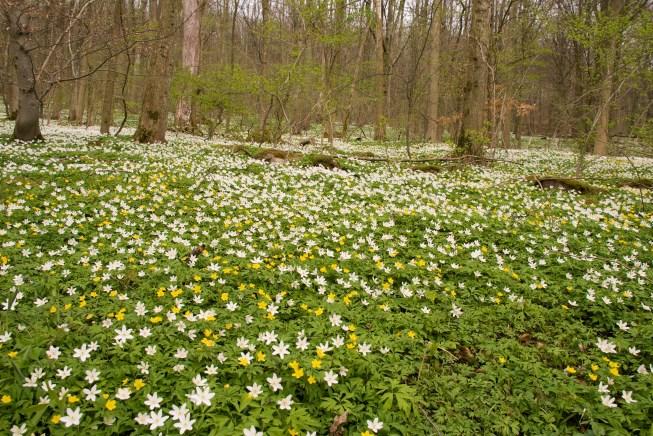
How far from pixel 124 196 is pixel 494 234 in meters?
5.78

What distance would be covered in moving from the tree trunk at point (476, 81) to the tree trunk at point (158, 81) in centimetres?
929

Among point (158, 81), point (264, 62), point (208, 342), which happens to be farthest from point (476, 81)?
point (264, 62)

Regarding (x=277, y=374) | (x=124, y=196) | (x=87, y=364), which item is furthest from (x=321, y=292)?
(x=124, y=196)

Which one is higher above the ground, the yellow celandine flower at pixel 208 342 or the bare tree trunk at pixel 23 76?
the bare tree trunk at pixel 23 76

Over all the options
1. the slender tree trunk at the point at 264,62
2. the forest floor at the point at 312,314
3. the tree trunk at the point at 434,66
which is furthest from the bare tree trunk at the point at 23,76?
the tree trunk at the point at 434,66

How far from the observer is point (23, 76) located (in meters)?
10.6

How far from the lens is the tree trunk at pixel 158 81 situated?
12376 mm

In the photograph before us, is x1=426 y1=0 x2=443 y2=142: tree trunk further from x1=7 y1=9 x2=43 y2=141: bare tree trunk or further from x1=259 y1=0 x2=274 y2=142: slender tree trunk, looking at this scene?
x1=7 y1=9 x2=43 y2=141: bare tree trunk

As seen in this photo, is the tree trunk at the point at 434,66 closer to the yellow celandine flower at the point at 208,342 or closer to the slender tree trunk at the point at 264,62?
the slender tree trunk at the point at 264,62

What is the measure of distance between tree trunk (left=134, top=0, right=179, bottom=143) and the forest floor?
652 cm

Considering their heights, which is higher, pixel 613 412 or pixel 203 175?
pixel 203 175

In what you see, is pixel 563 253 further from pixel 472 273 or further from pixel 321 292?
pixel 321 292

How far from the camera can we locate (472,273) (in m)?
4.52

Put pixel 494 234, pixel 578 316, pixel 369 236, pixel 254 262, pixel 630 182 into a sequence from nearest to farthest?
1. pixel 578 316
2. pixel 254 262
3. pixel 369 236
4. pixel 494 234
5. pixel 630 182
